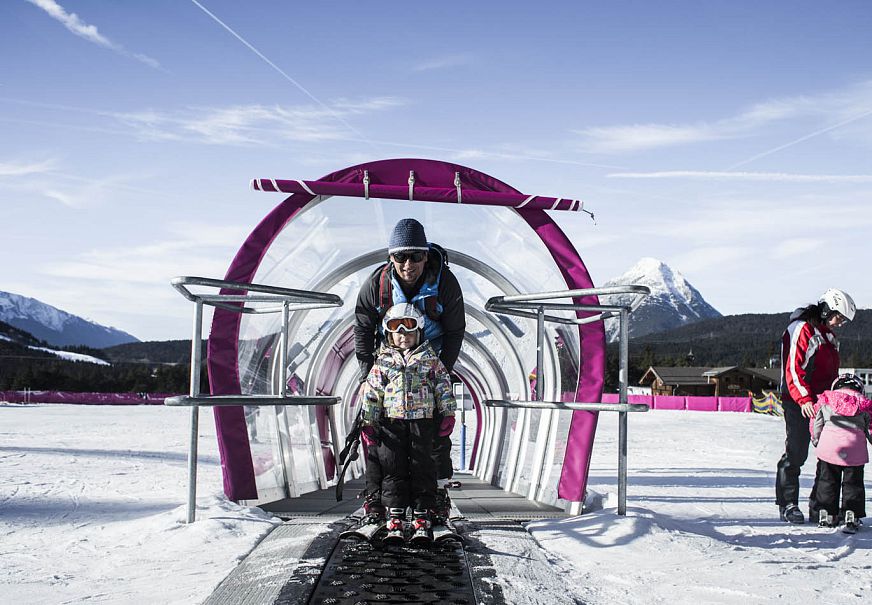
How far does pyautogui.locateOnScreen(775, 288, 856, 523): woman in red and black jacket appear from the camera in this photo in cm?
652

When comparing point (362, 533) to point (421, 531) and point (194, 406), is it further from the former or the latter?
point (194, 406)

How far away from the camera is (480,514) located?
21.3 ft

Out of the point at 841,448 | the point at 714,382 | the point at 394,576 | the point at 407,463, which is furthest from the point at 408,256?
the point at 714,382

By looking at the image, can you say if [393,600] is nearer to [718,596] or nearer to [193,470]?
[718,596]

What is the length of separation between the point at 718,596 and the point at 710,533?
2050 millimetres

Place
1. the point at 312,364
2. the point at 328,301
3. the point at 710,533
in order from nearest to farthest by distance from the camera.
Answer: the point at 710,533 → the point at 328,301 → the point at 312,364

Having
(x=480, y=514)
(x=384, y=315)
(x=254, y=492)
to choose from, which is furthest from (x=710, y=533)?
(x=254, y=492)

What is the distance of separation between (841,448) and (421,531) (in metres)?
3.70

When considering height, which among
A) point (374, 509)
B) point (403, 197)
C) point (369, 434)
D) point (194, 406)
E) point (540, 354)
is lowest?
point (374, 509)

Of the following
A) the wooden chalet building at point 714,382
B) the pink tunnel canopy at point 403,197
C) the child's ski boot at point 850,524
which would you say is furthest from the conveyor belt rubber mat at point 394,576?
the wooden chalet building at point 714,382

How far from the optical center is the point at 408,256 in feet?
15.9

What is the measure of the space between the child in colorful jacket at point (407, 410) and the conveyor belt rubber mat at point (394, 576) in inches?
12.2

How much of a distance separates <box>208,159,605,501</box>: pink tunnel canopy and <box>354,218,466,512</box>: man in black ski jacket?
2.21 metres

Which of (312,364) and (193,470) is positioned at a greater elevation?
(312,364)
